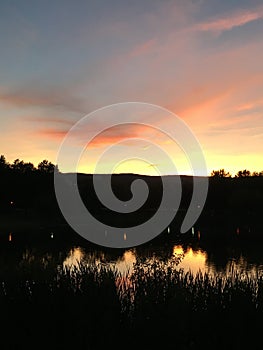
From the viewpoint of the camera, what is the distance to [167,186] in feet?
410

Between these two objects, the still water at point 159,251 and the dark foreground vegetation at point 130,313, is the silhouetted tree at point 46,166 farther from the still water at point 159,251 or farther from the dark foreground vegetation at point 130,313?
the dark foreground vegetation at point 130,313

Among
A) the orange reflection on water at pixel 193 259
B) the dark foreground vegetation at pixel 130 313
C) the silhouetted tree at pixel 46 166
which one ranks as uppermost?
the silhouetted tree at pixel 46 166

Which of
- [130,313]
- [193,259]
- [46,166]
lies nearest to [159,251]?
[193,259]

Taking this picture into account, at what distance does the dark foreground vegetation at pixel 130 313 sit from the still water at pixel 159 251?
16.9m

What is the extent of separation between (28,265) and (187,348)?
478 cm

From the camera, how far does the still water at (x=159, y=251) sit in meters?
29.7

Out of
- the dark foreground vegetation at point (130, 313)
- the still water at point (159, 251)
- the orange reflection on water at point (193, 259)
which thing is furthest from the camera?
the orange reflection on water at point (193, 259)

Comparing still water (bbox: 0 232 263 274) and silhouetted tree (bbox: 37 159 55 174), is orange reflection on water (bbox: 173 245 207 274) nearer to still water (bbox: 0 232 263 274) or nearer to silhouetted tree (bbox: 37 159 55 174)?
still water (bbox: 0 232 263 274)

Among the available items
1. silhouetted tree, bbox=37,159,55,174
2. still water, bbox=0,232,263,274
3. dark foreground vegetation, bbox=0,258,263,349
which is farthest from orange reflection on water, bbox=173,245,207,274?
silhouetted tree, bbox=37,159,55,174

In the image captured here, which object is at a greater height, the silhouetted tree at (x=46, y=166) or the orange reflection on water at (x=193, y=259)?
the silhouetted tree at (x=46, y=166)

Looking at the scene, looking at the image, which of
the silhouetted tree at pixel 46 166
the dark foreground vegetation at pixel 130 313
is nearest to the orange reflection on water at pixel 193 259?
the dark foreground vegetation at pixel 130 313

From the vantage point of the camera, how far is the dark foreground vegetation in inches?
330

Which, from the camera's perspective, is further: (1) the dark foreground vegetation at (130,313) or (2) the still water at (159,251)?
(2) the still water at (159,251)

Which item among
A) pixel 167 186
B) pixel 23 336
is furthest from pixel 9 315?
pixel 167 186
